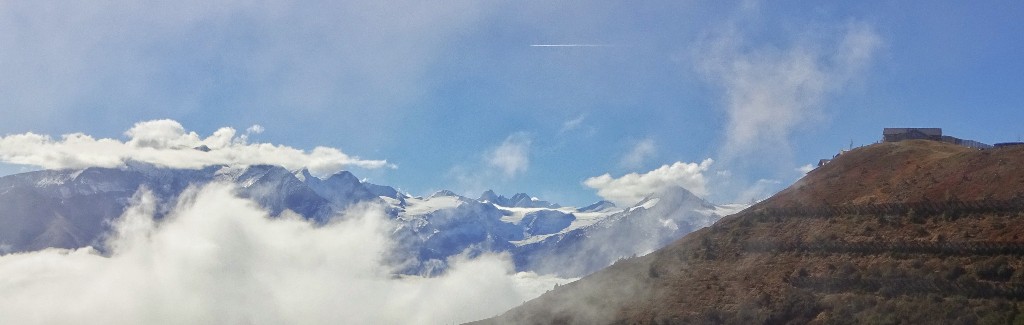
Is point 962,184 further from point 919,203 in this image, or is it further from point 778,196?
point 778,196

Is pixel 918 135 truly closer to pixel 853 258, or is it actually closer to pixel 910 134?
pixel 910 134

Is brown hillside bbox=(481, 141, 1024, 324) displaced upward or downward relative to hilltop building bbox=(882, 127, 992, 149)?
downward

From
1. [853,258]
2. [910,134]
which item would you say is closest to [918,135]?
[910,134]

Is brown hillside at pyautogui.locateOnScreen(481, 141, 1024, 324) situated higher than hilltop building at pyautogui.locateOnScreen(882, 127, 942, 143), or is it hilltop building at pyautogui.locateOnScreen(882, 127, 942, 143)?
hilltop building at pyautogui.locateOnScreen(882, 127, 942, 143)

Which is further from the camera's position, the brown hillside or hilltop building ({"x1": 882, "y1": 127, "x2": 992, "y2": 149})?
hilltop building ({"x1": 882, "y1": 127, "x2": 992, "y2": 149})

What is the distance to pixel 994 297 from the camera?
65250 millimetres

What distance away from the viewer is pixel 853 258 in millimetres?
82000

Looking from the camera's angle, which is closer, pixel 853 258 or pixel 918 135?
pixel 853 258

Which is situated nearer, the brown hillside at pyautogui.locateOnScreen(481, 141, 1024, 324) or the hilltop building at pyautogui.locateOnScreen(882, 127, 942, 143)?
the brown hillside at pyautogui.locateOnScreen(481, 141, 1024, 324)

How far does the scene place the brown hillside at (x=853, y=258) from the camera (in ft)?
228

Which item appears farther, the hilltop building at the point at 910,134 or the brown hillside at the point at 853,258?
the hilltop building at the point at 910,134

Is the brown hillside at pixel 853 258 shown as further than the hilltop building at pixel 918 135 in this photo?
No

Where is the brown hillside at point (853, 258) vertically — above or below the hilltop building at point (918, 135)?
below

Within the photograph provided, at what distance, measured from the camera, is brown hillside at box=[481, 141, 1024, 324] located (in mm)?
69500
